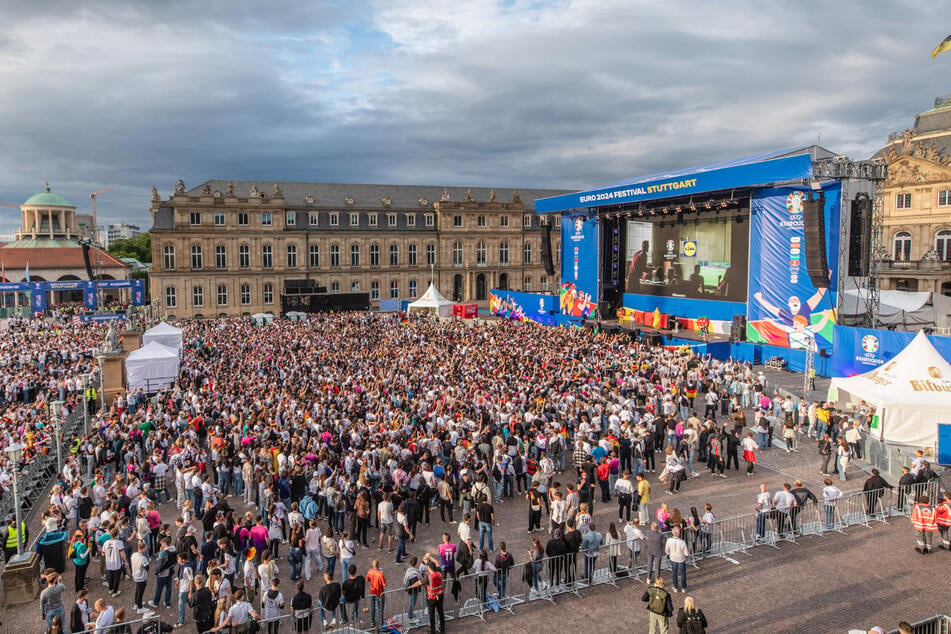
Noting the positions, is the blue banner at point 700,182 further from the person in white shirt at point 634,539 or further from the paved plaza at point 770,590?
the person in white shirt at point 634,539

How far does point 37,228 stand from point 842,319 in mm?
103299

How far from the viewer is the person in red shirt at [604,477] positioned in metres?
14.9

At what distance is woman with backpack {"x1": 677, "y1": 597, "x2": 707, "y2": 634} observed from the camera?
8258 millimetres

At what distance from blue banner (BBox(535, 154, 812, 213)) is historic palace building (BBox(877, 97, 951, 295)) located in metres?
21.8

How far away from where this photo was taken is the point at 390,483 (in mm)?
14016

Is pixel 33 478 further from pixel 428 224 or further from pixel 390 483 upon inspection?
pixel 428 224

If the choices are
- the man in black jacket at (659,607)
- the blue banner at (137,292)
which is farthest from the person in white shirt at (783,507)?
the blue banner at (137,292)

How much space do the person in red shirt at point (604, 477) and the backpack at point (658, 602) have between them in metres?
6.00

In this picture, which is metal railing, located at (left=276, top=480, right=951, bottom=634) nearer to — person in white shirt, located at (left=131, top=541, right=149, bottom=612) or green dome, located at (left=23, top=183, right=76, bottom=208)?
person in white shirt, located at (left=131, top=541, right=149, bottom=612)

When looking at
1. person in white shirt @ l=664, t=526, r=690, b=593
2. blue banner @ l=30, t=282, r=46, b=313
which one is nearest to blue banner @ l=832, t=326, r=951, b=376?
person in white shirt @ l=664, t=526, r=690, b=593

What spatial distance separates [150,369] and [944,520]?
25.4 m

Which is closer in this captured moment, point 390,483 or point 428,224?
point 390,483

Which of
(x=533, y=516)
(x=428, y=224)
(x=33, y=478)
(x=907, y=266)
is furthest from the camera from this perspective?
(x=428, y=224)

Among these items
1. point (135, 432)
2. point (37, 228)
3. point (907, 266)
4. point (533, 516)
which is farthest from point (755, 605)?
point (37, 228)
